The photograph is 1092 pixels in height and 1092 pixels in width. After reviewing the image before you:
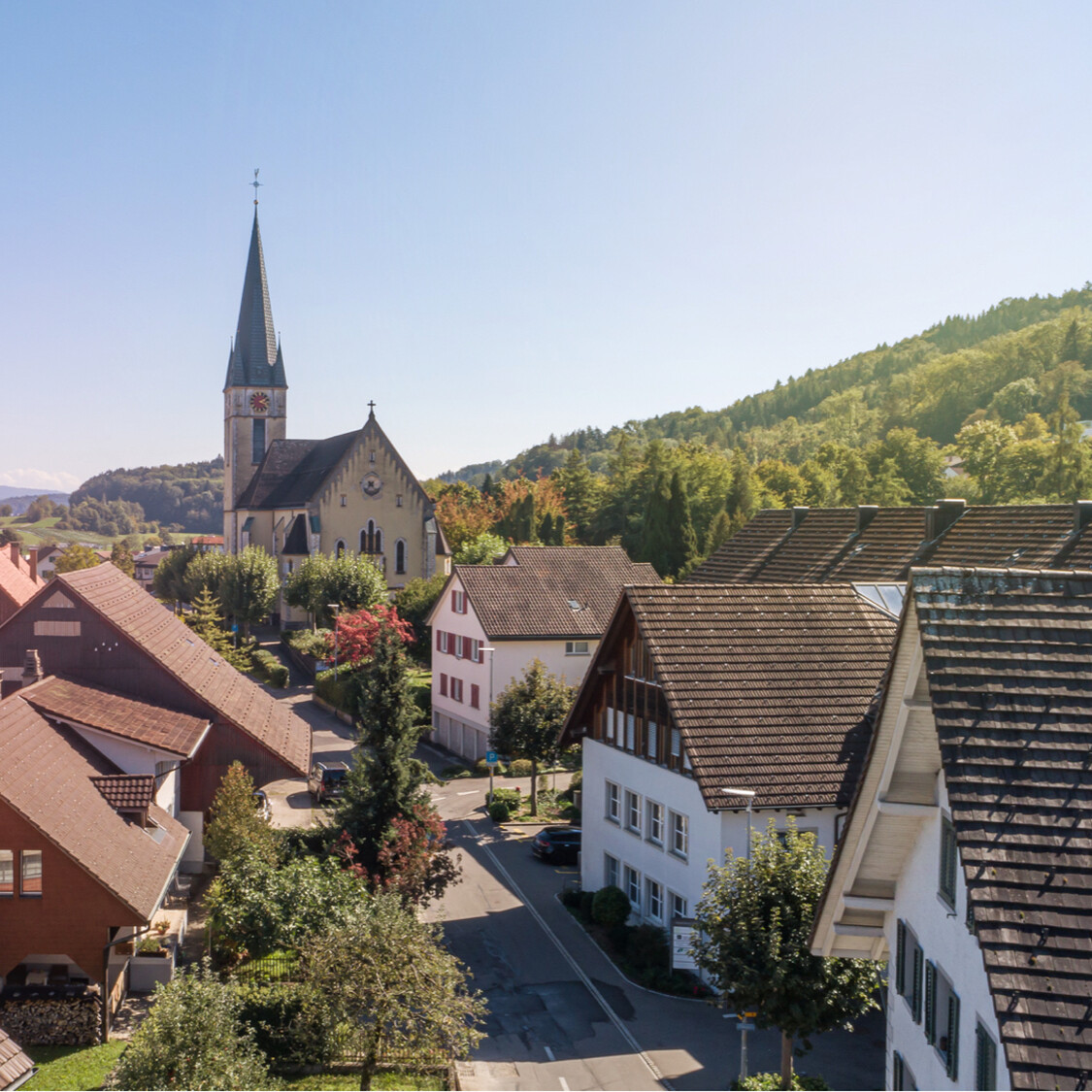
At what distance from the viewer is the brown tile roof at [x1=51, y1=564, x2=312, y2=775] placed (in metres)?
30.1

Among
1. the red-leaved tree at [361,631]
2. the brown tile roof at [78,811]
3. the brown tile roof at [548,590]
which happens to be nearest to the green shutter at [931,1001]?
the brown tile roof at [78,811]

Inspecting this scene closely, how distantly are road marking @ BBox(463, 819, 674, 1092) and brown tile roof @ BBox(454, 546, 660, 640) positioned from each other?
41.1 feet

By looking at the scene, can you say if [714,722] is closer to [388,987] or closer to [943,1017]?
[388,987]

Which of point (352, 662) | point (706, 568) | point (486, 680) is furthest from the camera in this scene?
point (352, 662)

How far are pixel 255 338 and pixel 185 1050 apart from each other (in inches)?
3789

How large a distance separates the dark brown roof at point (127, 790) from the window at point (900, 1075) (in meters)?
16.0

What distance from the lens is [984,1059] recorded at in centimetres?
858

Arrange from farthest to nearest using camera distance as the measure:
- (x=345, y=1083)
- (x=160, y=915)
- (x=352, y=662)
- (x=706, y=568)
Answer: (x=352, y=662)
(x=706, y=568)
(x=160, y=915)
(x=345, y=1083)

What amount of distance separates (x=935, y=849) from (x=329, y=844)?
2030cm

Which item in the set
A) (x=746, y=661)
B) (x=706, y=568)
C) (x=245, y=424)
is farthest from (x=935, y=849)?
(x=245, y=424)

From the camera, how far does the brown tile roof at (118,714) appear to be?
25656mm

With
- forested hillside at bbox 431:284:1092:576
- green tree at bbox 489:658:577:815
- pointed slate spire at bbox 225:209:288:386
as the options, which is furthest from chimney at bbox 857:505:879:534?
pointed slate spire at bbox 225:209:288:386

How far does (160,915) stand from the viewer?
2467 cm

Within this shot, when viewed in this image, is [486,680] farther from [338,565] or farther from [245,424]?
[245,424]
